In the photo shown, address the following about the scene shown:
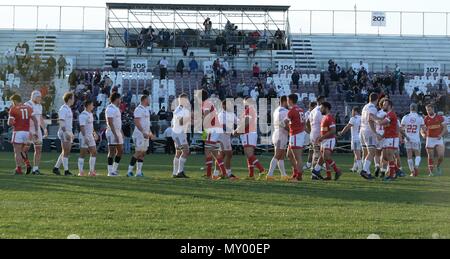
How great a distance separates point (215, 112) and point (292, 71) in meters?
30.0

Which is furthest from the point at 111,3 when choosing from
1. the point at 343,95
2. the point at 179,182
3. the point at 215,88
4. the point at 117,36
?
the point at 179,182


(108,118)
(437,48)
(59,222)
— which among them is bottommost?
(59,222)

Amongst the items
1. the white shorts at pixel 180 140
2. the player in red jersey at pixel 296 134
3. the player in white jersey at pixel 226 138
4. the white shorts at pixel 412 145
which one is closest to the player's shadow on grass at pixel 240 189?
the player in red jersey at pixel 296 134

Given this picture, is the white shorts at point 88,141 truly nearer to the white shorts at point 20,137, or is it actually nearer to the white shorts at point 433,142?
the white shorts at point 20,137

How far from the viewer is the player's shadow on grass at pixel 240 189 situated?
16.7 meters

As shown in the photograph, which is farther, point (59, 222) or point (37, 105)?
point (37, 105)

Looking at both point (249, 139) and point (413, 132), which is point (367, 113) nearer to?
point (249, 139)

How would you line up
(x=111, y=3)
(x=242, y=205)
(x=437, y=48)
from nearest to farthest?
1. (x=242, y=205)
2. (x=111, y=3)
3. (x=437, y=48)

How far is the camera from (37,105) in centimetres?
2356

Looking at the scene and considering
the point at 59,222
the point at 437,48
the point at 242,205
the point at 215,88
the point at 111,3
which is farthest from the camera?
the point at 437,48

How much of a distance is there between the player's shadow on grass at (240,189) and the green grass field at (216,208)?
2 centimetres
